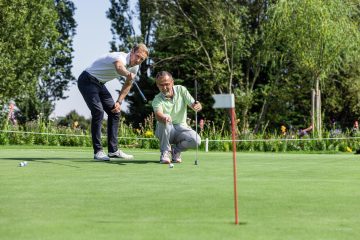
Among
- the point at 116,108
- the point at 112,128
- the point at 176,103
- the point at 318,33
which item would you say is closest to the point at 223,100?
the point at 176,103

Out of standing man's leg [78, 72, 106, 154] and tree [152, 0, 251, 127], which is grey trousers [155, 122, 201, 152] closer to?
standing man's leg [78, 72, 106, 154]

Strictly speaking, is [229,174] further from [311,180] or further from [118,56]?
[118,56]

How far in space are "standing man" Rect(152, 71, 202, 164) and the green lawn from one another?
3.71ft

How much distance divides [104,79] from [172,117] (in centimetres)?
115

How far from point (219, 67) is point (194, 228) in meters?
40.8

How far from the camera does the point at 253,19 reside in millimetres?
47844

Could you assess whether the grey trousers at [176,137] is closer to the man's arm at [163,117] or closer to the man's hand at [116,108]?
the man's arm at [163,117]

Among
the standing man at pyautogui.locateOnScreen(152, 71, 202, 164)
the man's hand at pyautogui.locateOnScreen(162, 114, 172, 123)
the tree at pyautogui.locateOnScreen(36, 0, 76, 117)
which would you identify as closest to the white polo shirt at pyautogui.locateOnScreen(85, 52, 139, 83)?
the standing man at pyautogui.locateOnScreen(152, 71, 202, 164)

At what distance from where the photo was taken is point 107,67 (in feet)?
36.2

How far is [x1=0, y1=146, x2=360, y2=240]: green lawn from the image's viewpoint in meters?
4.79

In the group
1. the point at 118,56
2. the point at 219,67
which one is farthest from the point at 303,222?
the point at 219,67

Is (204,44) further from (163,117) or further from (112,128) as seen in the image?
(163,117)

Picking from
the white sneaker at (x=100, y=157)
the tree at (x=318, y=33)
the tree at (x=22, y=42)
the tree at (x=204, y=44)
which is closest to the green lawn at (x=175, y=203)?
the white sneaker at (x=100, y=157)

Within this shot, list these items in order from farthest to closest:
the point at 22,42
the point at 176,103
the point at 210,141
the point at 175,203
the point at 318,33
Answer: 1. the point at 22,42
2. the point at 318,33
3. the point at 210,141
4. the point at 176,103
5. the point at 175,203
